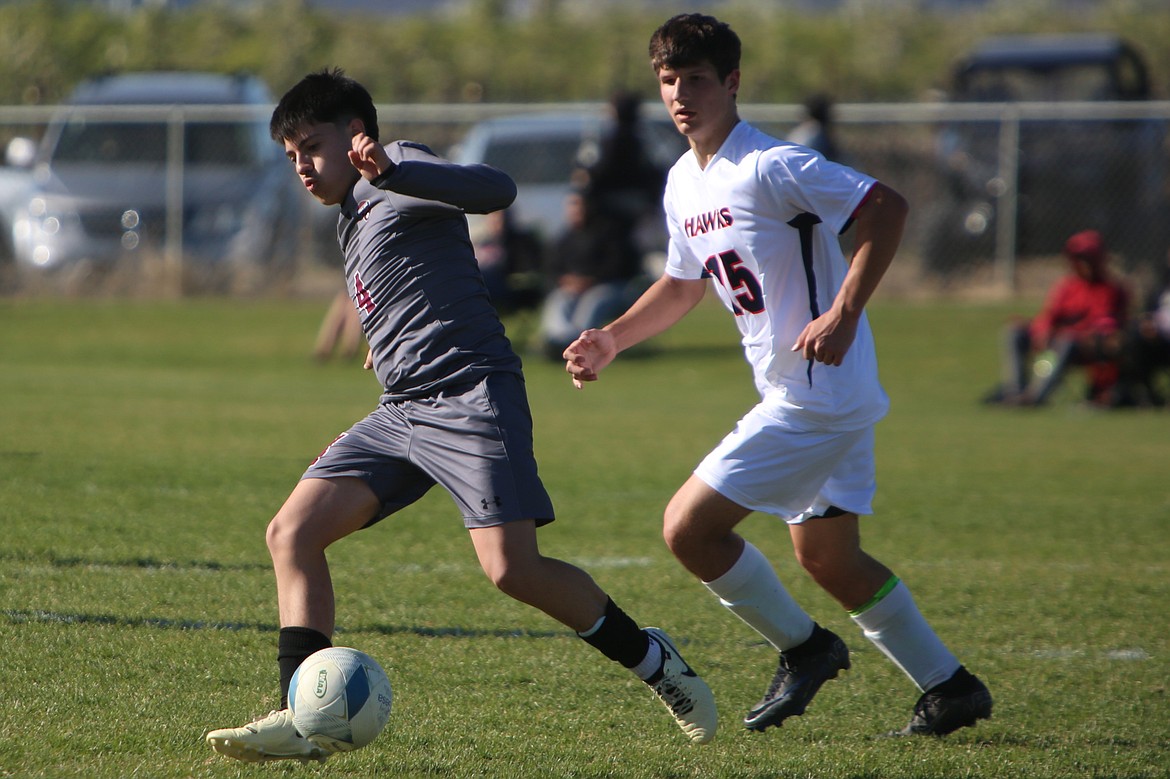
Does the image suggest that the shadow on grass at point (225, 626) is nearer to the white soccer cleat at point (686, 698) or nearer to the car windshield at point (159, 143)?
the white soccer cleat at point (686, 698)

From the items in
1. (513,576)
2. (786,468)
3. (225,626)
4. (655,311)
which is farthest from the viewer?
(225,626)

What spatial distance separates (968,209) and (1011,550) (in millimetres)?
10657

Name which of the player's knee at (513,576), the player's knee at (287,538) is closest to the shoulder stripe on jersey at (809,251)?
the player's knee at (513,576)

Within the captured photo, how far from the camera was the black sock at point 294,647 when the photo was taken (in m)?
3.60

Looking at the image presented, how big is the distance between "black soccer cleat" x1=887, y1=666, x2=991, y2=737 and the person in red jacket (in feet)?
26.3

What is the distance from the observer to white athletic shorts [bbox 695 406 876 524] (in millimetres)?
3947

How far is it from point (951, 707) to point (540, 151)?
1300cm

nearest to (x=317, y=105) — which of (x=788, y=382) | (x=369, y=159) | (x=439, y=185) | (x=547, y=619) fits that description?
(x=369, y=159)

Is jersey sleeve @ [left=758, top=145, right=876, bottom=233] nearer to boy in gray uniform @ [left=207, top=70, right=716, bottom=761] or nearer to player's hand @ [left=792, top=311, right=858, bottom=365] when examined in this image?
player's hand @ [left=792, top=311, right=858, bottom=365]

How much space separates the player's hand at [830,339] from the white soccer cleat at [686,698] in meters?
0.92

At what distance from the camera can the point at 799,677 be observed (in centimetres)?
413

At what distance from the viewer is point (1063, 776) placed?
12.2 ft

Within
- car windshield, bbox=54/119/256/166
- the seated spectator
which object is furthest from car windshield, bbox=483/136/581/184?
car windshield, bbox=54/119/256/166

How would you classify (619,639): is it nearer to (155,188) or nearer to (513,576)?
(513,576)
